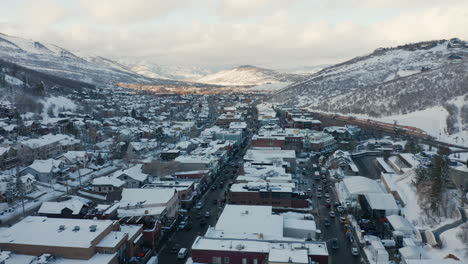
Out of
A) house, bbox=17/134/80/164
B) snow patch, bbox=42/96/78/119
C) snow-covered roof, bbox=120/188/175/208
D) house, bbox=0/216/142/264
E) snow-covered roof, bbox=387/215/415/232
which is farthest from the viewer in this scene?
snow patch, bbox=42/96/78/119

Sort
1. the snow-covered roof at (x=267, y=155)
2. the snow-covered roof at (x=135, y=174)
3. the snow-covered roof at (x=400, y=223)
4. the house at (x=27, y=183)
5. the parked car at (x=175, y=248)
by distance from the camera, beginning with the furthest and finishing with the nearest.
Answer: the snow-covered roof at (x=267, y=155)
the snow-covered roof at (x=135, y=174)
the house at (x=27, y=183)
the snow-covered roof at (x=400, y=223)
the parked car at (x=175, y=248)

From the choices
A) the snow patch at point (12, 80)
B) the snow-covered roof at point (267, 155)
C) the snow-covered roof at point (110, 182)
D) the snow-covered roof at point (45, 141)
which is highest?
the snow patch at point (12, 80)

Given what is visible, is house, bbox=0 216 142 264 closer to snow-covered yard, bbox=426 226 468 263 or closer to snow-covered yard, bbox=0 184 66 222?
A: snow-covered yard, bbox=0 184 66 222

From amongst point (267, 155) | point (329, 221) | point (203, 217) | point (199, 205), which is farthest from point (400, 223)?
point (267, 155)

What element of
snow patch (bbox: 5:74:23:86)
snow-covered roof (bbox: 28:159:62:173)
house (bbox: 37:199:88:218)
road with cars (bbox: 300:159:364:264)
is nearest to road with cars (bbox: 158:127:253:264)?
house (bbox: 37:199:88:218)

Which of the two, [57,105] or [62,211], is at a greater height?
[57,105]

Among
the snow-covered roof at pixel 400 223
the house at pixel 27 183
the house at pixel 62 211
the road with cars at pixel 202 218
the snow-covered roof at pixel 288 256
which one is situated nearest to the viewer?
the snow-covered roof at pixel 288 256

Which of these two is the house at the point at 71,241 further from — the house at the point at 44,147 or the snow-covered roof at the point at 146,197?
the house at the point at 44,147

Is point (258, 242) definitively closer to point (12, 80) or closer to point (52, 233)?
point (52, 233)

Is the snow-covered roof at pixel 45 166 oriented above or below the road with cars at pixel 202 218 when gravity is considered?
above

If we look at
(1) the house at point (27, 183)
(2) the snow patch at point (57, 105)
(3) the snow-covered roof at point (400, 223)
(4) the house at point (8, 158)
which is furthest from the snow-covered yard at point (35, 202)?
(2) the snow patch at point (57, 105)

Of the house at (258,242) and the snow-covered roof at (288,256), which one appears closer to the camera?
the snow-covered roof at (288,256)
